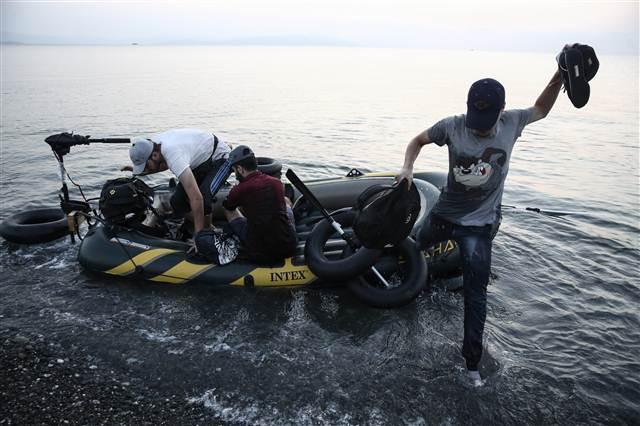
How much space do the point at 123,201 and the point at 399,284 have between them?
144 inches

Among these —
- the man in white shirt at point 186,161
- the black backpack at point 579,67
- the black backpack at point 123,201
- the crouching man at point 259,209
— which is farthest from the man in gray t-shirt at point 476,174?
the black backpack at point 123,201

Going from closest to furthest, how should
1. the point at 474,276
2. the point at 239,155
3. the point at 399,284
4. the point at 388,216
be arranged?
the point at 474,276 → the point at 388,216 → the point at 239,155 → the point at 399,284

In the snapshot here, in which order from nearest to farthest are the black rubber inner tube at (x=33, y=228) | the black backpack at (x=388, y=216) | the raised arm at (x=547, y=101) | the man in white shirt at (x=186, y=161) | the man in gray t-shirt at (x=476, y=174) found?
1. the man in gray t-shirt at (x=476, y=174)
2. the raised arm at (x=547, y=101)
3. the black backpack at (x=388, y=216)
4. the man in white shirt at (x=186, y=161)
5. the black rubber inner tube at (x=33, y=228)

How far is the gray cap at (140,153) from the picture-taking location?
569 centimetres

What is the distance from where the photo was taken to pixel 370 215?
471 cm

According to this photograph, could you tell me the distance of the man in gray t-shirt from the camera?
3.96 metres

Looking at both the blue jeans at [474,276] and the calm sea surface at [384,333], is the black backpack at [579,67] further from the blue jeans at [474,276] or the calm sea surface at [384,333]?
the calm sea surface at [384,333]


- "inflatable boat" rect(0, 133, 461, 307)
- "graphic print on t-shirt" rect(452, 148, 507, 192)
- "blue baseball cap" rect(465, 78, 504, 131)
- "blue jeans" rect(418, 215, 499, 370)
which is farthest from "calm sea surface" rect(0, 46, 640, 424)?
"blue baseball cap" rect(465, 78, 504, 131)

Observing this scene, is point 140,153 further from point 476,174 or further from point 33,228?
point 476,174

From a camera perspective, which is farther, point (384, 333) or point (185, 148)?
point (185, 148)

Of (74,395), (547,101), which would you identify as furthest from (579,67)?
(74,395)

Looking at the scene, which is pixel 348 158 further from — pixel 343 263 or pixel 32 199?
pixel 343 263

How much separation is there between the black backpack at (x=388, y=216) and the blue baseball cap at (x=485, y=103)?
2.98 ft

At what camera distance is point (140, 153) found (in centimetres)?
569
